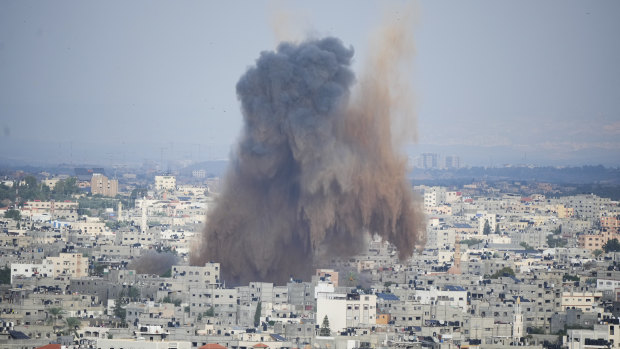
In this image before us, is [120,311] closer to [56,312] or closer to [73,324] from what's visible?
[56,312]

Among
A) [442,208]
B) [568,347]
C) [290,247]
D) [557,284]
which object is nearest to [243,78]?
[290,247]

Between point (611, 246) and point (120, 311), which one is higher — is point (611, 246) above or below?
above

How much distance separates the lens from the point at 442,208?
157500 millimetres

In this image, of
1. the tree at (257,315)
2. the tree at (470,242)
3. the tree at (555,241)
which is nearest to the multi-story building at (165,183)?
the tree at (555,241)

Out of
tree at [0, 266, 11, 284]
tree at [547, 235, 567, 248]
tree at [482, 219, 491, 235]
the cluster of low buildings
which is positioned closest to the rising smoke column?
the cluster of low buildings

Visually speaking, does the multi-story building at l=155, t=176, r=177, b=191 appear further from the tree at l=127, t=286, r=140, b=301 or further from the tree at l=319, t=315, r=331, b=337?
the tree at l=319, t=315, r=331, b=337

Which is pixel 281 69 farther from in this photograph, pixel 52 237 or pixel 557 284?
pixel 52 237

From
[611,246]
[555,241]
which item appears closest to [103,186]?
[555,241]

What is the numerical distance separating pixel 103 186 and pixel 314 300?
356 feet

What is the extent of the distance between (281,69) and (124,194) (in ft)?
332

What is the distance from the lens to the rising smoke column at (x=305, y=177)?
2773 inches

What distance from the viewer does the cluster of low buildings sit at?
53.6 meters

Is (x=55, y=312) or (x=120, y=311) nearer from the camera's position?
(x=55, y=312)

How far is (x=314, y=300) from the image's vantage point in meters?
63.6
